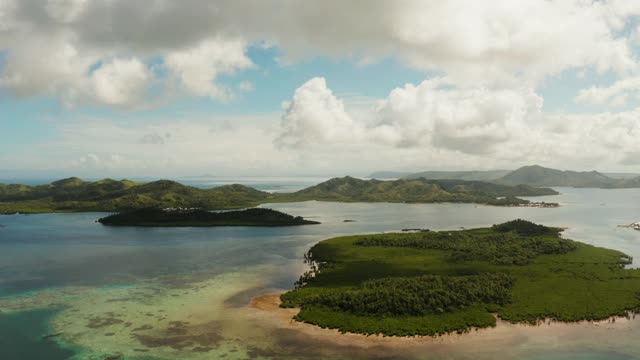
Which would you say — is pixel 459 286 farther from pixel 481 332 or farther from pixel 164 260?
pixel 164 260

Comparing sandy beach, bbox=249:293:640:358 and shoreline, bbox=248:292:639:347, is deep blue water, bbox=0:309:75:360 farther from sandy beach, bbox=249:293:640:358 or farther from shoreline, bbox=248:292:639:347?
sandy beach, bbox=249:293:640:358

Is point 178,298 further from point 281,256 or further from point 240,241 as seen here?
point 240,241

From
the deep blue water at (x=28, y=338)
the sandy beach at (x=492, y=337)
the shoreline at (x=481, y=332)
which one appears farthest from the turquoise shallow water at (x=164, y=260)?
the shoreline at (x=481, y=332)

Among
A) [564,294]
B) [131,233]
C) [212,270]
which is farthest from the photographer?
[131,233]

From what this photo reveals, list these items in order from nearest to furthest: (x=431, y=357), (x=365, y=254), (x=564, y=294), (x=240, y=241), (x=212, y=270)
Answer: (x=431, y=357)
(x=564, y=294)
(x=212, y=270)
(x=365, y=254)
(x=240, y=241)

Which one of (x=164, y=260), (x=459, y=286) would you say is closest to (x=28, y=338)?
(x=164, y=260)

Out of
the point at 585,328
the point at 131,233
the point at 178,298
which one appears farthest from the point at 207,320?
the point at 131,233

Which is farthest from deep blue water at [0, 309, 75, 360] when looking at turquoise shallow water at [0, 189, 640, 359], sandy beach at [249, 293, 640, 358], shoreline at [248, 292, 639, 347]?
sandy beach at [249, 293, 640, 358]
